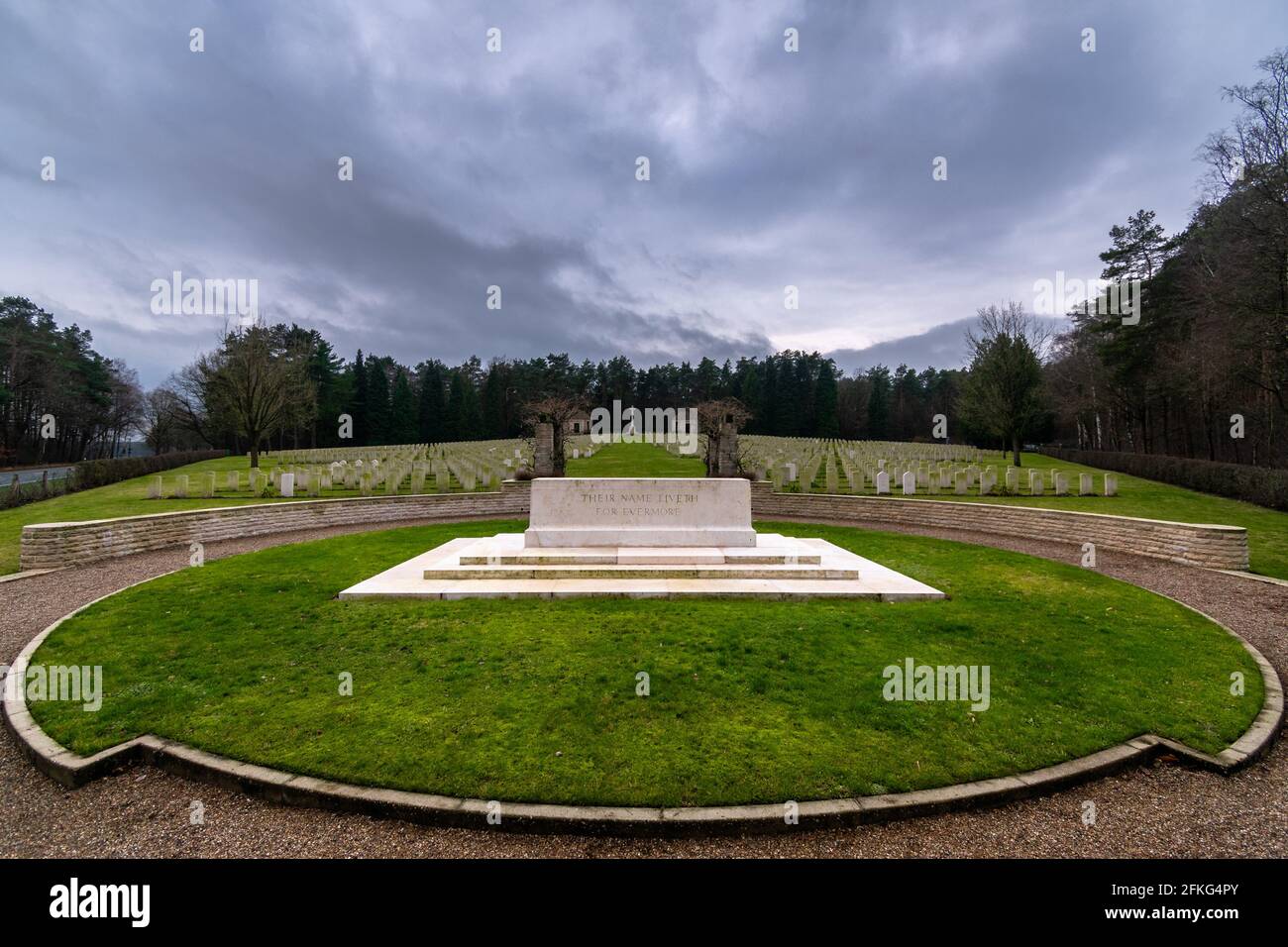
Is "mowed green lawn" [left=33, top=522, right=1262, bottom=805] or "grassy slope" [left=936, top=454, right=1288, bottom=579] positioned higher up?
"grassy slope" [left=936, top=454, right=1288, bottom=579]

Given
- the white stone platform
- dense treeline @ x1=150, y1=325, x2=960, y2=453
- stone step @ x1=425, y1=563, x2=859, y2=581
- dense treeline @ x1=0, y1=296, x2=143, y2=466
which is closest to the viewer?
the white stone platform

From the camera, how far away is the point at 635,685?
4.79 metres

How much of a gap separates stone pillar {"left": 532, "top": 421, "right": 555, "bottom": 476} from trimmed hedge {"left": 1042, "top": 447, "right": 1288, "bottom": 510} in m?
23.1

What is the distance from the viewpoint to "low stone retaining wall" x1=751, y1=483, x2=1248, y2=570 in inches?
393

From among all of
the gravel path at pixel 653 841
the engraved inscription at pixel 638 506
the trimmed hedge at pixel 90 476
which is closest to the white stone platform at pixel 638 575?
the engraved inscription at pixel 638 506

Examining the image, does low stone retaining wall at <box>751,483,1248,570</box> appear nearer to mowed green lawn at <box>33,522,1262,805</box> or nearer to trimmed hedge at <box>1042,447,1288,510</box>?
mowed green lawn at <box>33,522,1262,805</box>

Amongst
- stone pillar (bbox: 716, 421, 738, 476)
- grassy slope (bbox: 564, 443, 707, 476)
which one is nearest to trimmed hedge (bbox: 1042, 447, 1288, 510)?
stone pillar (bbox: 716, 421, 738, 476)

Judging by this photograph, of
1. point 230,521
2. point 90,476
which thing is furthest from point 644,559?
point 90,476

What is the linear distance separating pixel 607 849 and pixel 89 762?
12.7 ft

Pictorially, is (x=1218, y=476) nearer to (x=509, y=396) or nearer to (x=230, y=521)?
(x=230, y=521)

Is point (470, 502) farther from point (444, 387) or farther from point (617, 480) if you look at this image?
point (444, 387)

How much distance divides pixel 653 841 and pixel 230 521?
14.5m

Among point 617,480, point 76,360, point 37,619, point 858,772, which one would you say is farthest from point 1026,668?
point 76,360

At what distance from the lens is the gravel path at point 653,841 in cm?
303
